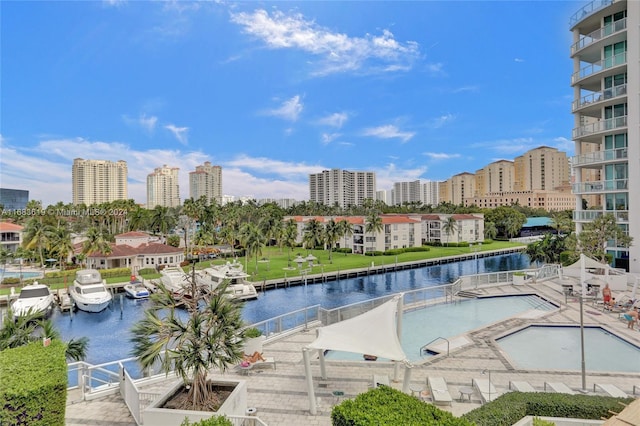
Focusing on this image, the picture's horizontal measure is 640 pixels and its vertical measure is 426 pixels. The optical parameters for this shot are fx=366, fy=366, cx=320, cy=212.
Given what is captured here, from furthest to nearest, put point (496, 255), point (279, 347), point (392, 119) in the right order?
point (392, 119)
point (496, 255)
point (279, 347)

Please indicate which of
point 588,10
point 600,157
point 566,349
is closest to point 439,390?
point 566,349

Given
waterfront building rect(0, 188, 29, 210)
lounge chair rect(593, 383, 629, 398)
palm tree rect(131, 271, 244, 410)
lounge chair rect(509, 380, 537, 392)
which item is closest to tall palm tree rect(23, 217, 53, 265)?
palm tree rect(131, 271, 244, 410)

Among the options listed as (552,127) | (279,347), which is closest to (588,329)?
(279,347)

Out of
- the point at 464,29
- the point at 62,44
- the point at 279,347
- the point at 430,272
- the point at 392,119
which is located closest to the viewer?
the point at 279,347

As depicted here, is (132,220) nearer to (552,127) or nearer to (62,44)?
(62,44)

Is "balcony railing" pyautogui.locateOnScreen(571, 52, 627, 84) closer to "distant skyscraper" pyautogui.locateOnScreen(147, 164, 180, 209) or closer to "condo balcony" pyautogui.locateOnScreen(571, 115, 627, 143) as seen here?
"condo balcony" pyautogui.locateOnScreen(571, 115, 627, 143)
